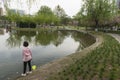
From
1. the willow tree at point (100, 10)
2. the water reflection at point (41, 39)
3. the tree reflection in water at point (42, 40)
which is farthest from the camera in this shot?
the willow tree at point (100, 10)

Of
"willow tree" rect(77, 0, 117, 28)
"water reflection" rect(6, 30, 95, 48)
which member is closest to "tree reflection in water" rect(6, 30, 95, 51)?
"water reflection" rect(6, 30, 95, 48)

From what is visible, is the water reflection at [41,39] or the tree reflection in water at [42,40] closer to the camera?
the tree reflection in water at [42,40]

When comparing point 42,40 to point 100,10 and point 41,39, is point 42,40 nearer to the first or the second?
point 41,39

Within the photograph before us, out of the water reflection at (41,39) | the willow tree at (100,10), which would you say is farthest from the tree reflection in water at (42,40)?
the willow tree at (100,10)

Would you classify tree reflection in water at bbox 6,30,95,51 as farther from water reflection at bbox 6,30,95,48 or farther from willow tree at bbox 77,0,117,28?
willow tree at bbox 77,0,117,28

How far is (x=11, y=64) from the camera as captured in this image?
13305 mm

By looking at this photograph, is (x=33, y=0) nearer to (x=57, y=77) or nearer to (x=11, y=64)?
(x=57, y=77)

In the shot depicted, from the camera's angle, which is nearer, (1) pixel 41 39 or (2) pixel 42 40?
(2) pixel 42 40

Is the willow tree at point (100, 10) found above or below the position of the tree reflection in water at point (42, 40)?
above

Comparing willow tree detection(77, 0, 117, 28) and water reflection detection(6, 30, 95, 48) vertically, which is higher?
willow tree detection(77, 0, 117, 28)

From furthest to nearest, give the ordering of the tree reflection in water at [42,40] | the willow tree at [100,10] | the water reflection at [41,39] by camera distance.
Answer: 1. the willow tree at [100,10]
2. the water reflection at [41,39]
3. the tree reflection in water at [42,40]

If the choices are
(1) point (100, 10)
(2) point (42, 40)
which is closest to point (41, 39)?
(2) point (42, 40)

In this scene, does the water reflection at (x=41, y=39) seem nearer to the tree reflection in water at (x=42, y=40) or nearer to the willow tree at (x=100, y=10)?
the tree reflection in water at (x=42, y=40)

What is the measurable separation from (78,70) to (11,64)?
17.5 feet
